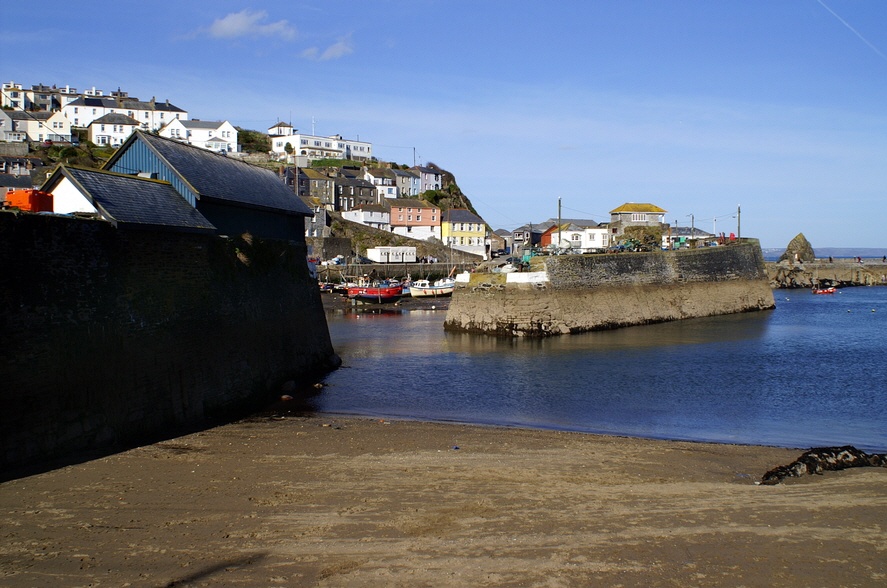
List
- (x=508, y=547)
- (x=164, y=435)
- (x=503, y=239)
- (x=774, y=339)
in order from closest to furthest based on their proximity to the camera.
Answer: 1. (x=508, y=547)
2. (x=164, y=435)
3. (x=774, y=339)
4. (x=503, y=239)

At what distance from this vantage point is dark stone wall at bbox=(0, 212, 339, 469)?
1010 cm

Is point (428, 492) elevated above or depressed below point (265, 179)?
below

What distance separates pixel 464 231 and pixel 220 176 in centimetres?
6183

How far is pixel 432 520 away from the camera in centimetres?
888

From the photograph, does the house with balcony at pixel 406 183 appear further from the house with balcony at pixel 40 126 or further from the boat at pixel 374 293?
the house with balcony at pixel 40 126

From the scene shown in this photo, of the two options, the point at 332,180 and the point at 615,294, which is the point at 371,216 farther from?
the point at 615,294

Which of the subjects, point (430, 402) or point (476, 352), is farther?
point (476, 352)

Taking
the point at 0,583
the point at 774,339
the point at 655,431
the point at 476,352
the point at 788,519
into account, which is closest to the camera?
the point at 0,583

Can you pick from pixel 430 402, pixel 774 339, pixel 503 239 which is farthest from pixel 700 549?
pixel 503 239

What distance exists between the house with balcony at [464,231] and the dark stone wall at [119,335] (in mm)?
60586

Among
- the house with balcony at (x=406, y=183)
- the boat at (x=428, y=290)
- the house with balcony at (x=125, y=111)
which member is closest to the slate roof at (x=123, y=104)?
the house with balcony at (x=125, y=111)

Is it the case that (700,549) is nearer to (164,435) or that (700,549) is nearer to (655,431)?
(655,431)

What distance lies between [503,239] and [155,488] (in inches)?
3146

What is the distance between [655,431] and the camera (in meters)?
15.4
